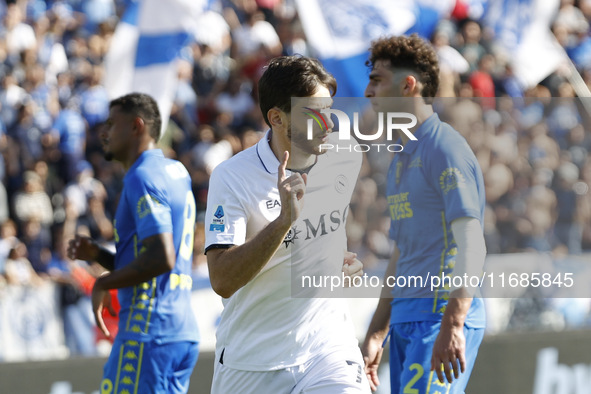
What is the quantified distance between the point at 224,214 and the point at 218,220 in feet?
0.12

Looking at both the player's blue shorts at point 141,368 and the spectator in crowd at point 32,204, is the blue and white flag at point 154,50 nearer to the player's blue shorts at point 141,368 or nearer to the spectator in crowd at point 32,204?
the spectator in crowd at point 32,204

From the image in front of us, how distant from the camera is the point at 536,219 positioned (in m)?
10.9

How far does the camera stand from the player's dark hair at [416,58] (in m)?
5.43

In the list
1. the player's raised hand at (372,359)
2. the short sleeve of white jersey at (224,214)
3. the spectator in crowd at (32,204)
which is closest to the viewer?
the short sleeve of white jersey at (224,214)

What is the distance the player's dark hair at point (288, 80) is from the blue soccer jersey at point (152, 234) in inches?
67.9

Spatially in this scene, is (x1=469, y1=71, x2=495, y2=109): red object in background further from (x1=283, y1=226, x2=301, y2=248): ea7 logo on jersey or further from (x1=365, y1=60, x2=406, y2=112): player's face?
(x1=283, y1=226, x2=301, y2=248): ea7 logo on jersey

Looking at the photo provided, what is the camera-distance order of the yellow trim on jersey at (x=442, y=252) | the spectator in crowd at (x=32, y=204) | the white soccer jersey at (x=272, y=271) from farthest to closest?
1. the spectator in crowd at (x=32, y=204)
2. the yellow trim on jersey at (x=442, y=252)
3. the white soccer jersey at (x=272, y=271)

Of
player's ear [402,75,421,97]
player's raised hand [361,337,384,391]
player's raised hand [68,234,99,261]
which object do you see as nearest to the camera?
player's raised hand [361,337,384,391]

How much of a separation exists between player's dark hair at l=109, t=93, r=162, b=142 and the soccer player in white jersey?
204 cm

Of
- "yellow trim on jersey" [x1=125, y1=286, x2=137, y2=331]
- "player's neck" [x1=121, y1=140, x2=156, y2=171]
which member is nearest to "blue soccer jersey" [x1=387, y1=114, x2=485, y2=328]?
"yellow trim on jersey" [x1=125, y1=286, x2=137, y2=331]

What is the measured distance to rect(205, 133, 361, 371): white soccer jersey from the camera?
4.32 metres

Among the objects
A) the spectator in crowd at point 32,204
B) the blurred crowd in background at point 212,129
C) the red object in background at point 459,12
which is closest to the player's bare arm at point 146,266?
the blurred crowd in background at point 212,129

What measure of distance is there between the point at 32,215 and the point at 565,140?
22.9ft

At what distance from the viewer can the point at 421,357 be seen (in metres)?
5.10
